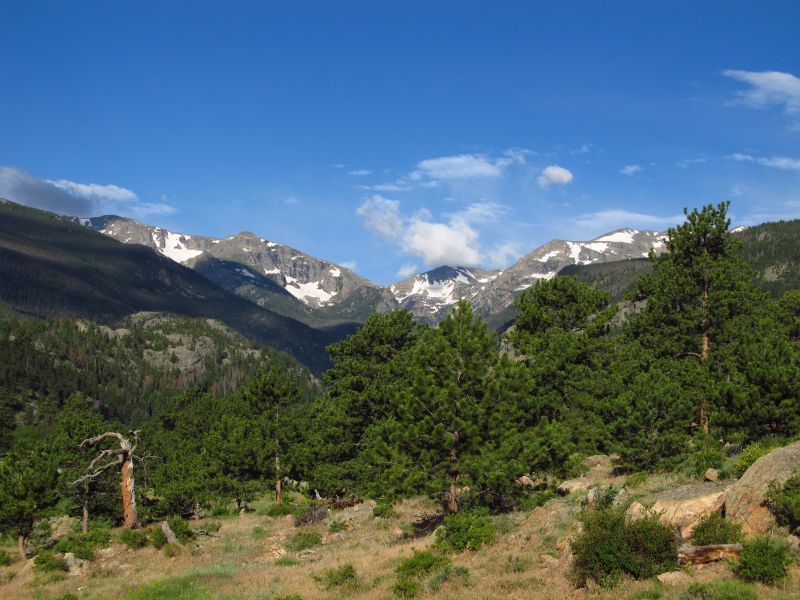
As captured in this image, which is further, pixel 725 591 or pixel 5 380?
pixel 5 380

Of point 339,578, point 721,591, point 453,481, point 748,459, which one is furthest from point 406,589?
point 748,459

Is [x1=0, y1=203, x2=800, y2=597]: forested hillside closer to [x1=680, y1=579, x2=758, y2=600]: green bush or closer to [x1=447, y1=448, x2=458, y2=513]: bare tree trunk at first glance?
[x1=447, y1=448, x2=458, y2=513]: bare tree trunk

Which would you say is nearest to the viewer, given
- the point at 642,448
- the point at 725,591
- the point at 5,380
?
the point at 725,591

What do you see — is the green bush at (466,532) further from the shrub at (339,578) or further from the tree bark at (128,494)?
the tree bark at (128,494)

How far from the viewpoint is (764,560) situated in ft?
41.7

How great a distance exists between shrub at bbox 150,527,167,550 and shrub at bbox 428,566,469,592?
757 inches

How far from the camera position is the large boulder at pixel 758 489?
14695 millimetres

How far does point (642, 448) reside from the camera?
93.2 ft

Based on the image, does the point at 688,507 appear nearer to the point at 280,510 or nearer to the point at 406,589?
the point at 406,589

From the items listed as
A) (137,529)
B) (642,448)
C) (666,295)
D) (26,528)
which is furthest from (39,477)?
(666,295)

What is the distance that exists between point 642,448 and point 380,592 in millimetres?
17047

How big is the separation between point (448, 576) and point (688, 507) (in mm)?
7757

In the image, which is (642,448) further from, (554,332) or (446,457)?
(554,332)

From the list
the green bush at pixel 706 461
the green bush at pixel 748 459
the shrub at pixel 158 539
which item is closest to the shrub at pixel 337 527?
the shrub at pixel 158 539
